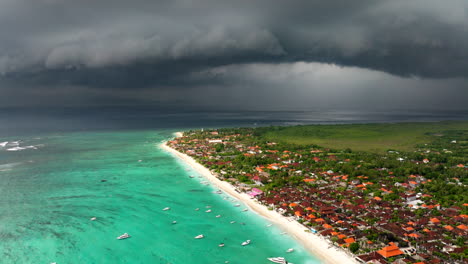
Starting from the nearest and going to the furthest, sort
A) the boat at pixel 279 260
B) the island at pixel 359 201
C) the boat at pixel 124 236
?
1. the boat at pixel 279 260
2. the island at pixel 359 201
3. the boat at pixel 124 236

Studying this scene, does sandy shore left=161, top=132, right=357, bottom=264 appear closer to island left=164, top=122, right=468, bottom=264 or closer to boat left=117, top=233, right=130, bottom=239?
island left=164, top=122, right=468, bottom=264

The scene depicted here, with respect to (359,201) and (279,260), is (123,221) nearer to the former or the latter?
(279,260)

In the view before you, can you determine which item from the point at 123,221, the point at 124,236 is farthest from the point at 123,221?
the point at 124,236

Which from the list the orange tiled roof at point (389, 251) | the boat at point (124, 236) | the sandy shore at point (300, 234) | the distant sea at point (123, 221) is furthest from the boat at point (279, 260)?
the boat at point (124, 236)

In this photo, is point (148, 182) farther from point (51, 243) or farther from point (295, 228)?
point (295, 228)

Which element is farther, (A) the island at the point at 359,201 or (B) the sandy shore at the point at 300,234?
(A) the island at the point at 359,201

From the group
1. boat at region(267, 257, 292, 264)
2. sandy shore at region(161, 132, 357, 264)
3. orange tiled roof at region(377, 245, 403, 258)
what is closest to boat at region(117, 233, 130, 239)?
boat at region(267, 257, 292, 264)

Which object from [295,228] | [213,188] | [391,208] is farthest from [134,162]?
[391,208]

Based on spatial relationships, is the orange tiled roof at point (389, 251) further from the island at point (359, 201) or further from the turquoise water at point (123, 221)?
the turquoise water at point (123, 221)
